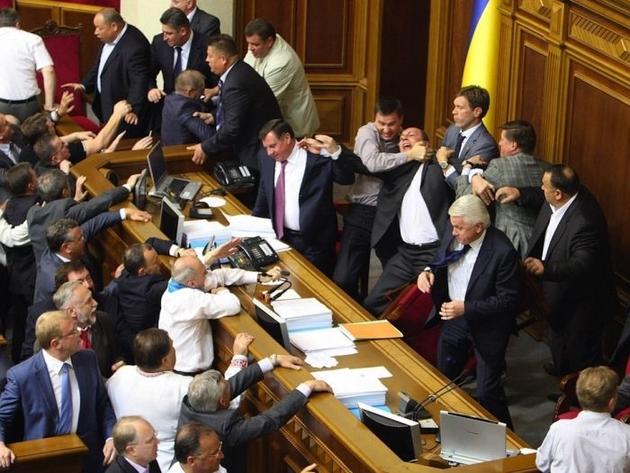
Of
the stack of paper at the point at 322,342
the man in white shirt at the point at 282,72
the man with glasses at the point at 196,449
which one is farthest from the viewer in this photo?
the man in white shirt at the point at 282,72

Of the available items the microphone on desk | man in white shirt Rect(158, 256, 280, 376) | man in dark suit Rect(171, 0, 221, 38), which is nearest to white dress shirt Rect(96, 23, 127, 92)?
man in dark suit Rect(171, 0, 221, 38)

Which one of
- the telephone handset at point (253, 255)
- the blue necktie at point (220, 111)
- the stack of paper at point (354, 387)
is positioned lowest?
the stack of paper at point (354, 387)

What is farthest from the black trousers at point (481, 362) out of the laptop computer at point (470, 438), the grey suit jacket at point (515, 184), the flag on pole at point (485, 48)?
the flag on pole at point (485, 48)

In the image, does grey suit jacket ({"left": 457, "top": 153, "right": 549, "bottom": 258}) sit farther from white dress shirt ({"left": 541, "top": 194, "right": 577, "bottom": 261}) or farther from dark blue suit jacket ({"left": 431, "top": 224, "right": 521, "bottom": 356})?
dark blue suit jacket ({"left": 431, "top": 224, "right": 521, "bottom": 356})

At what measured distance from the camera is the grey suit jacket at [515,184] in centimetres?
814

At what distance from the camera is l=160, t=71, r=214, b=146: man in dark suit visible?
9367 millimetres

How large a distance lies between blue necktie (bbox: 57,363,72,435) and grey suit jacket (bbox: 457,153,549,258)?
2.73 m

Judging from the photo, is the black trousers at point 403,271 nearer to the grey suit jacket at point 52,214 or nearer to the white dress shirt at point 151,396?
the grey suit jacket at point 52,214

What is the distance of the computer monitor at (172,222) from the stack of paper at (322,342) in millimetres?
1231

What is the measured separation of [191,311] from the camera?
7.06 meters

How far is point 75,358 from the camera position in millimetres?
6371

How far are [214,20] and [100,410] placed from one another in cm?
465

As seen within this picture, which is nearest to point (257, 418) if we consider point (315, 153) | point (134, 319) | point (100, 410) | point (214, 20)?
point (100, 410)

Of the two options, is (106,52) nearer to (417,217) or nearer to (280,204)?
(280,204)
